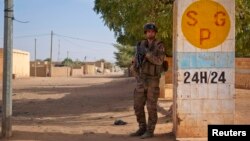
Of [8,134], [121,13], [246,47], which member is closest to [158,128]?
[8,134]

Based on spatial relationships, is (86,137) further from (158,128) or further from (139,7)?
(139,7)

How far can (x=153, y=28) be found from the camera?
7242mm

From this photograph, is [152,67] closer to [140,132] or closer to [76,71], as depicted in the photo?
[140,132]

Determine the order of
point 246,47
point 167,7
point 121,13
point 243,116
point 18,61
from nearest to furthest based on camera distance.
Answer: point 243,116 < point 167,7 < point 121,13 < point 246,47 < point 18,61

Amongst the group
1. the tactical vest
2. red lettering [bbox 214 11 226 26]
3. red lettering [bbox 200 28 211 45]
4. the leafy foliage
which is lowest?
the tactical vest

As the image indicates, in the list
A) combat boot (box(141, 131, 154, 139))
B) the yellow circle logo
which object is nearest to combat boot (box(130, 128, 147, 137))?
combat boot (box(141, 131, 154, 139))

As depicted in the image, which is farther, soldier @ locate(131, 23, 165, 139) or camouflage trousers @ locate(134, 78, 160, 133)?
camouflage trousers @ locate(134, 78, 160, 133)

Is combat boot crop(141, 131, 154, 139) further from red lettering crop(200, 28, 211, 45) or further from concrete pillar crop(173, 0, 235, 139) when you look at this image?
red lettering crop(200, 28, 211, 45)

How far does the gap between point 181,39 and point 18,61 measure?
5016 centimetres

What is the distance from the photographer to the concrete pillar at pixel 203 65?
7008 mm

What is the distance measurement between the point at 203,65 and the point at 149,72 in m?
0.88

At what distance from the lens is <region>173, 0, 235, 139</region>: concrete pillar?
7008mm

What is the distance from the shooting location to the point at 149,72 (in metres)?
7.32

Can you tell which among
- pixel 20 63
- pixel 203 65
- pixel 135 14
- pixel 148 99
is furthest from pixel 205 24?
pixel 20 63
